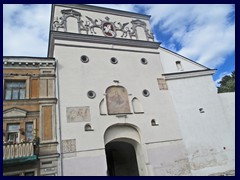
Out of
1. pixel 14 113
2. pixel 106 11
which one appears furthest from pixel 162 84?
pixel 14 113

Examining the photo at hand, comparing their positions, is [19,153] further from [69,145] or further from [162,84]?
[162,84]

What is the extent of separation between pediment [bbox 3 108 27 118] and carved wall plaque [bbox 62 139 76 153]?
2.60 m

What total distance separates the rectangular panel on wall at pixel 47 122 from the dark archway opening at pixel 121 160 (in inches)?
213

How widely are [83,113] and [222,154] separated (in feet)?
30.7

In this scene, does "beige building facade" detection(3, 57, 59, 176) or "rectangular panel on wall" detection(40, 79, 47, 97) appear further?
"rectangular panel on wall" detection(40, 79, 47, 97)

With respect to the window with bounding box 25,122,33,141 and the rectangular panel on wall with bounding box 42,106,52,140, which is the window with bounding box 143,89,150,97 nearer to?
the rectangular panel on wall with bounding box 42,106,52,140

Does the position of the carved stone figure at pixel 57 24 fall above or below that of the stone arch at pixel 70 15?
below

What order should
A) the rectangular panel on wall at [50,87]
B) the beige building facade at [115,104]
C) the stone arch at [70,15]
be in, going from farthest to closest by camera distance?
the stone arch at [70,15], the rectangular panel on wall at [50,87], the beige building facade at [115,104]

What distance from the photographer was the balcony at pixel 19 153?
360 inches

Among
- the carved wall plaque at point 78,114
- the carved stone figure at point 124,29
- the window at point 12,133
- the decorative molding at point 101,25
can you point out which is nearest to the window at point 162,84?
the decorative molding at point 101,25

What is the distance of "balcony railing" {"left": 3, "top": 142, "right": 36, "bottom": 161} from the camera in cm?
928

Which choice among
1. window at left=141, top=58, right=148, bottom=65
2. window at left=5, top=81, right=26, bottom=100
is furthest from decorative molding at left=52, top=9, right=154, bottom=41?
window at left=5, top=81, right=26, bottom=100

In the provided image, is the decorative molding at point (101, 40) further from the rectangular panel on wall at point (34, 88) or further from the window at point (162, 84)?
the rectangular panel on wall at point (34, 88)

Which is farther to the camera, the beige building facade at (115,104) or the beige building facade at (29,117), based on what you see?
the beige building facade at (115,104)
